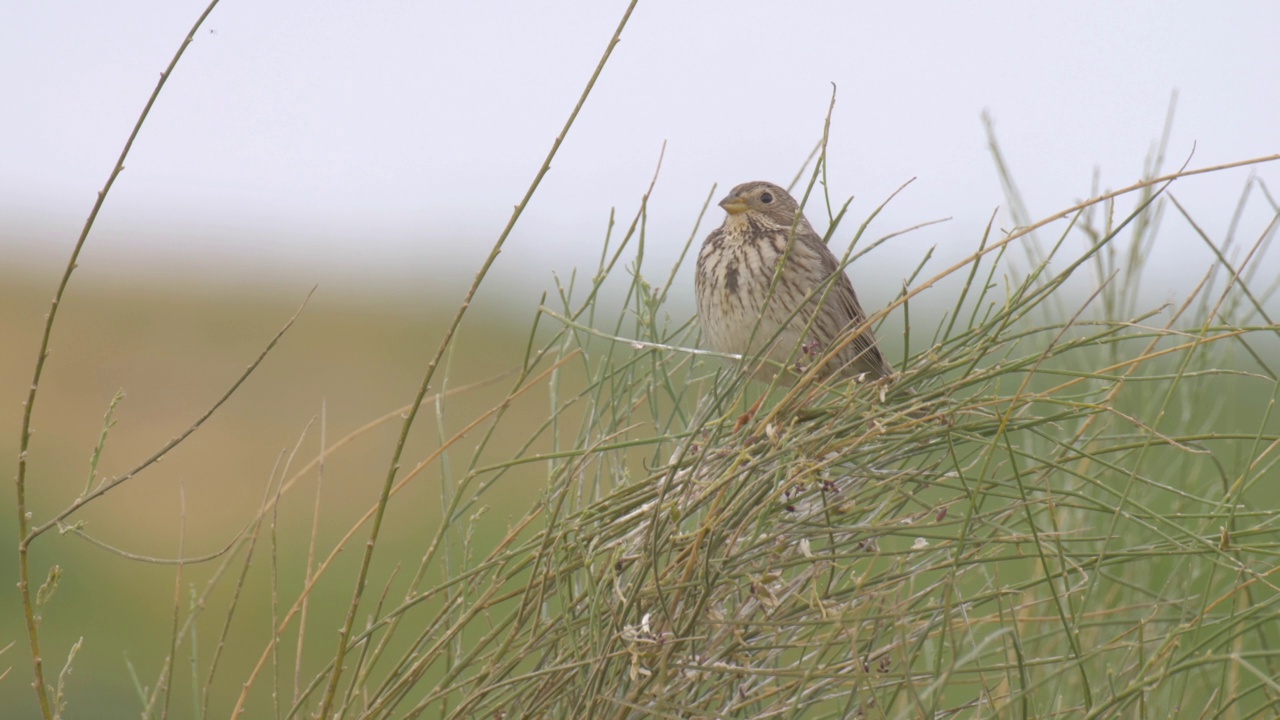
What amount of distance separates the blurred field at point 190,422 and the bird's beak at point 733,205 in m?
4.46

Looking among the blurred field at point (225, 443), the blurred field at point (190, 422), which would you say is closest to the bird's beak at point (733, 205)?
Result: the blurred field at point (225, 443)

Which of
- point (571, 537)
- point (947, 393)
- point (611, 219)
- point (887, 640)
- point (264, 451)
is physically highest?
point (611, 219)

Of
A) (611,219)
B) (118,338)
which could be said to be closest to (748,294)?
(611,219)

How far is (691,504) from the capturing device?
2480mm

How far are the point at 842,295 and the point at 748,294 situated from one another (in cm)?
60

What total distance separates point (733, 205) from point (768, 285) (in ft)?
1.96

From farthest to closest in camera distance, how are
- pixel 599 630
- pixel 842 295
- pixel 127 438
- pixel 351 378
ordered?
pixel 351 378, pixel 127 438, pixel 842 295, pixel 599 630

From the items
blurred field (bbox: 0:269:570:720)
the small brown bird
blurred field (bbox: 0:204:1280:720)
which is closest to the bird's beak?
the small brown bird

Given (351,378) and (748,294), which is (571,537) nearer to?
(748,294)

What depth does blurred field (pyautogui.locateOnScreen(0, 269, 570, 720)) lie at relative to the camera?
33.0 ft

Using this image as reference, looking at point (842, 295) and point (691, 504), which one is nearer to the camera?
point (691, 504)

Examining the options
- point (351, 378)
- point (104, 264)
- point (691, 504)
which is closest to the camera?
point (691, 504)

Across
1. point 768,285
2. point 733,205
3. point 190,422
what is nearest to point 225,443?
point 190,422

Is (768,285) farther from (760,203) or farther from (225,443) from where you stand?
(225,443)
